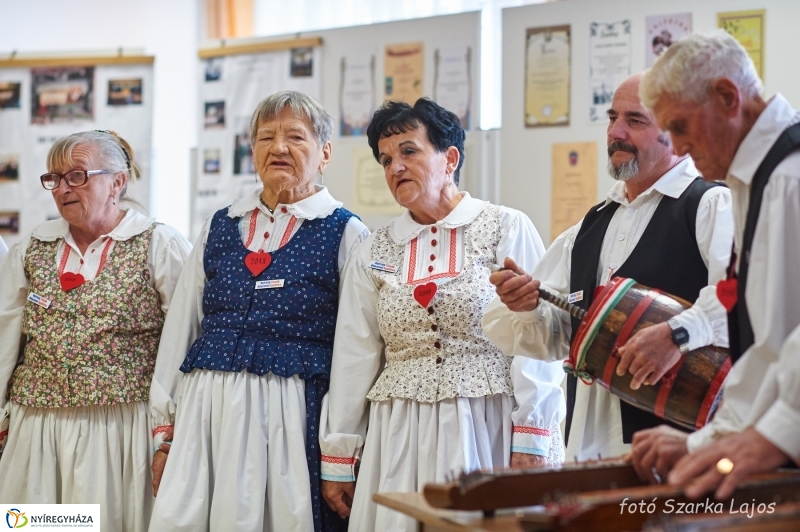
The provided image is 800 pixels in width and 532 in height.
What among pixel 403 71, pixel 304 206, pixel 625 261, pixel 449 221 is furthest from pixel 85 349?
pixel 403 71

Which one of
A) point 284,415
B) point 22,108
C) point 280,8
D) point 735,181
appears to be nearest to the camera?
point 735,181

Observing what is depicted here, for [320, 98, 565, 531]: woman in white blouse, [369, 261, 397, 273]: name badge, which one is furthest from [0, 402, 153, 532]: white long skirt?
[369, 261, 397, 273]: name badge

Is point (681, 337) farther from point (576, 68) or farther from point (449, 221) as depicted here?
point (576, 68)

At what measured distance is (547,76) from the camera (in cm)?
425

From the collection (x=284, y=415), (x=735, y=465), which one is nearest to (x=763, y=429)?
(x=735, y=465)

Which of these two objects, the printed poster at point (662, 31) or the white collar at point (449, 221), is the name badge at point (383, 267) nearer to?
the white collar at point (449, 221)

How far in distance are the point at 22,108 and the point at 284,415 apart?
10.6 feet

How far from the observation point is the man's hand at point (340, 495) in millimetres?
2936

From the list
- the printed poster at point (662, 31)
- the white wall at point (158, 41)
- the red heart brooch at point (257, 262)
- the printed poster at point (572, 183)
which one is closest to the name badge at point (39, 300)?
the red heart brooch at point (257, 262)

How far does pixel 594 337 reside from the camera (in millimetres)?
2223

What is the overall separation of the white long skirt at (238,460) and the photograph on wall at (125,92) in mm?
2642

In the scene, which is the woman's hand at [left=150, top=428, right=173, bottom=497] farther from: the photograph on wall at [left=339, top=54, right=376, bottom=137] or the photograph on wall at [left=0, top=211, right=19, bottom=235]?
the photograph on wall at [left=0, top=211, right=19, bottom=235]

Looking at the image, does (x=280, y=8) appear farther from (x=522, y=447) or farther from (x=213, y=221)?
(x=522, y=447)

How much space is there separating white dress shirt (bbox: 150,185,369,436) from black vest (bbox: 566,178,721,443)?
1.03 m
